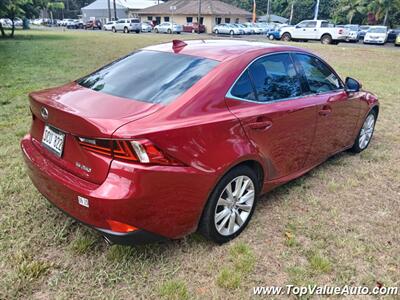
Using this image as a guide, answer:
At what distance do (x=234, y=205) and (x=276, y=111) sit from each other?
89 cm

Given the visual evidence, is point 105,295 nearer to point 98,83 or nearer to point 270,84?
point 98,83

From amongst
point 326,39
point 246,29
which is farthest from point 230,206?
point 246,29

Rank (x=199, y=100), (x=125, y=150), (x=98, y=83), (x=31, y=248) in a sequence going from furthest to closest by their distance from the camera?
(x=98, y=83) → (x=31, y=248) → (x=199, y=100) → (x=125, y=150)

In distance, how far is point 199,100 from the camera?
2.57m

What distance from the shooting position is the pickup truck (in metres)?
27.1

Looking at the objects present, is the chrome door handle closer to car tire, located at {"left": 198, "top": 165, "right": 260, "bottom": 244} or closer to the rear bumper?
car tire, located at {"left": 198, "top": 165, "right": 260, "bottom": 244}

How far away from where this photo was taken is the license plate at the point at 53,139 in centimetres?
255

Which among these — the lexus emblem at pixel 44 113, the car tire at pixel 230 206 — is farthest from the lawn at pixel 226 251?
the lexus emblem at pixel 44 113

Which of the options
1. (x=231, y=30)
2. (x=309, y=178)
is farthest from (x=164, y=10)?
(x=309, y=178)

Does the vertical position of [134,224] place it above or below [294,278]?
above

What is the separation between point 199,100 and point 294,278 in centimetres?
144

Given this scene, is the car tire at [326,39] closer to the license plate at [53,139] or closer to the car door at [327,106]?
the car door at [327,106]

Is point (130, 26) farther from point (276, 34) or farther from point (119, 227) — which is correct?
point (119, 227)

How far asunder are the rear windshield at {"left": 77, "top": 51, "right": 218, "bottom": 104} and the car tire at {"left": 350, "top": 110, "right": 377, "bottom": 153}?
2929 millimetres
